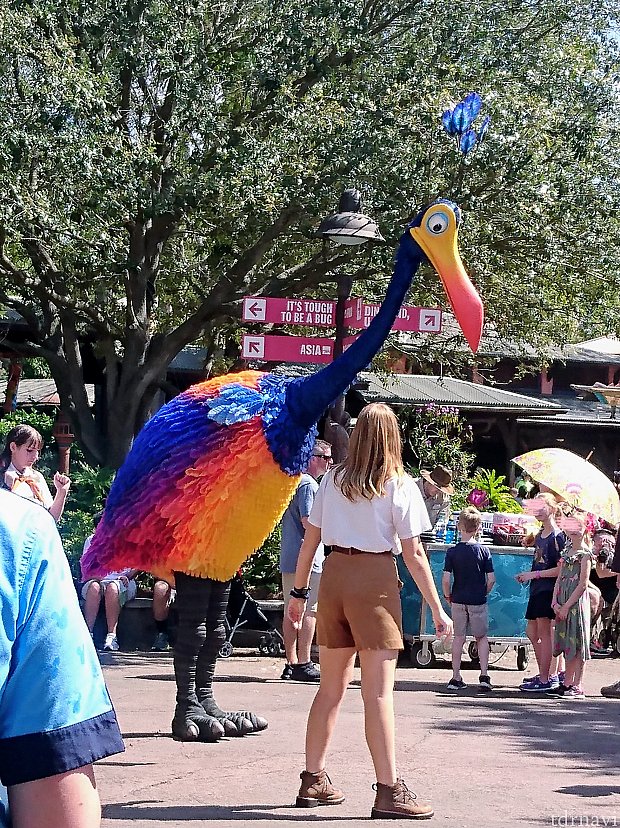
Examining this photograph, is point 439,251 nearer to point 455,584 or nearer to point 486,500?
point 455,584

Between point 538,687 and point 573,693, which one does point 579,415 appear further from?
point 573,693

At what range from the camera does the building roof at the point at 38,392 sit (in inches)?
1298

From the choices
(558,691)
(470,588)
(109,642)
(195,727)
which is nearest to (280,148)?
(109,642)

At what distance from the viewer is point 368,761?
7.16 m

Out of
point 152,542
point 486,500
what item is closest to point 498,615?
point 486,500

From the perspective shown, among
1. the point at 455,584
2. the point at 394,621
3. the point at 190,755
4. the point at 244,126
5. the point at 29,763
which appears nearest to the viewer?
the point at 29,763

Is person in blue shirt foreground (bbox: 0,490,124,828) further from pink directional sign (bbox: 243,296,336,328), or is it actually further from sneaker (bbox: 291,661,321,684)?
pink directional sign (bbox: 243,296,336,328)

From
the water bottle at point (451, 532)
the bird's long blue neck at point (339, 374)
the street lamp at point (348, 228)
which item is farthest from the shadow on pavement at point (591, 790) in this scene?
the street lamp at point (348, 228)

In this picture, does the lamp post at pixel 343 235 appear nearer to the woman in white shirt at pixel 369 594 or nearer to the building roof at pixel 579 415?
the woman in white shirt at pixel 369 594

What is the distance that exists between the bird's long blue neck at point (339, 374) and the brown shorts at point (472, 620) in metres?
4.33

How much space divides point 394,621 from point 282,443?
1.63 metres

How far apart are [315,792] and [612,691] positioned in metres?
5.36

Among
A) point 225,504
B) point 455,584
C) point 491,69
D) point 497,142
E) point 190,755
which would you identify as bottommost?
point 190,755

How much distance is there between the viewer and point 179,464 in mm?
7332
